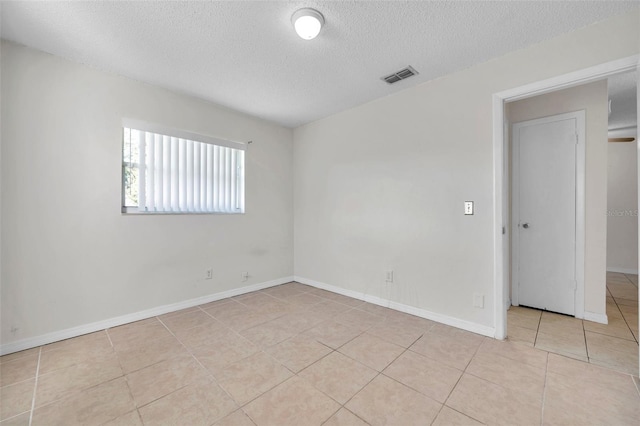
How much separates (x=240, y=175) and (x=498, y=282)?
335 cm

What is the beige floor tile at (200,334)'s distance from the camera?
2.27 metres

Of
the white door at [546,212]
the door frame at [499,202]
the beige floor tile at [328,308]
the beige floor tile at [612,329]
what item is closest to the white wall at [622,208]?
the beige floor tile at [612,329]

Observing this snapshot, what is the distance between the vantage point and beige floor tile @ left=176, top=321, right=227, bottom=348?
2.27 metres

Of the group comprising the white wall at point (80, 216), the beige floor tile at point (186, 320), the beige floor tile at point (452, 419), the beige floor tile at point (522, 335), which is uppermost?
the white wall at point (80, 216)

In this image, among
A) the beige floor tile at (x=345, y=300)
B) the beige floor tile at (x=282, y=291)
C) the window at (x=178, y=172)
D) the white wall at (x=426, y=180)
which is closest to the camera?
the white wall at (x=426, y=180)

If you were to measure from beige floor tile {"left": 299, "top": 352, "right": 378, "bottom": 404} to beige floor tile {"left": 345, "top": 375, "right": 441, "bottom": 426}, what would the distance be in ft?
0.21

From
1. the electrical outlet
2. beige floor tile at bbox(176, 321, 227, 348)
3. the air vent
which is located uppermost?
the air vent

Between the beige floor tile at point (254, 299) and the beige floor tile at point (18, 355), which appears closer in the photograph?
the beige floor tile at point (18, 355)

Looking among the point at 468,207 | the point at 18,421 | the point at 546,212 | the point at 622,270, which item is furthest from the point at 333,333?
the point at 622,270

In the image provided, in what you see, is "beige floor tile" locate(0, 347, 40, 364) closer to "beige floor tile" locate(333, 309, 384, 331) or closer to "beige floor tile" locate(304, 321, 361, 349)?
"beige floor tile" locate(304, 321, 361, 349)

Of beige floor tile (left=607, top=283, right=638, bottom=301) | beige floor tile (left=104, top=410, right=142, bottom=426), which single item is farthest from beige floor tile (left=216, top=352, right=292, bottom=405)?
beige floor tile (left=607, top=283, right=638, bottom=301)

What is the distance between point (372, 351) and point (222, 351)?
4.11 ft

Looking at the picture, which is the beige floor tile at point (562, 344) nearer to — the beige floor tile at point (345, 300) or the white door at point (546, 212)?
the white door at point (546, 212)

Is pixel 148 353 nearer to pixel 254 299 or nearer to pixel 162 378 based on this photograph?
pixel 162 378
